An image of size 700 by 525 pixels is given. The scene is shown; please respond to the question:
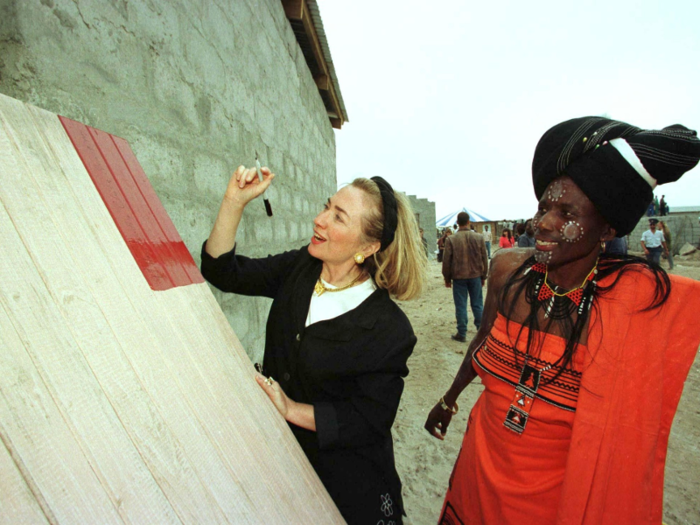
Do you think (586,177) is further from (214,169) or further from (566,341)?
(214,169)

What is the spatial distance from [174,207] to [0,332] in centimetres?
112

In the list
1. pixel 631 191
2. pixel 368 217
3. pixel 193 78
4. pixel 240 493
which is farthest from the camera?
pixel 193 78

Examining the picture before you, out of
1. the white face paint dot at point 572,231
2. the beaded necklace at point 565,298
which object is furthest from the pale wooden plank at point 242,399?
the white face paint dot at point 572,231

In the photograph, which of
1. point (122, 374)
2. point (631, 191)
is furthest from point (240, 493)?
point (631, 191)

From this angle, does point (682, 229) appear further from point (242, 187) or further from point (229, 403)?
point (229, 403)

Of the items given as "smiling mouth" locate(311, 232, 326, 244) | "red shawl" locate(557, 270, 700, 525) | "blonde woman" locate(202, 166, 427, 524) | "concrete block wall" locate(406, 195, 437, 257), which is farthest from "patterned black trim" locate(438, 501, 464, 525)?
"concrete block wall" locate(406, 195, 437, 257)

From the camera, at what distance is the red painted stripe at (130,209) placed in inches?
34.9

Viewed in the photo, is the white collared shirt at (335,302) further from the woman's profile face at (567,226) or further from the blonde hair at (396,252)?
the woman's profile face at (567,226)

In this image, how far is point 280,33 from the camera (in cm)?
333

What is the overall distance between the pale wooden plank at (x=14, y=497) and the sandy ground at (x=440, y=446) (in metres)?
2.36

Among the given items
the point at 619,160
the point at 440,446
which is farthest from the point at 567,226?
the point at 440,446

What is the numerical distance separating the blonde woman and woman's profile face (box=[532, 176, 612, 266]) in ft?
1.70

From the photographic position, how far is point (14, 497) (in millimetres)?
500

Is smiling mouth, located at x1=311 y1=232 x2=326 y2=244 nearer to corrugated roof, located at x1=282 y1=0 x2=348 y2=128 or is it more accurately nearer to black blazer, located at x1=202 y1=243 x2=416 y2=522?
black blazer, located at x1=202 y1=243 x2=416 y2=522
